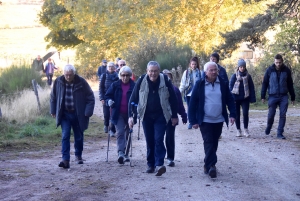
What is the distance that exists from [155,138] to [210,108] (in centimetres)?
108

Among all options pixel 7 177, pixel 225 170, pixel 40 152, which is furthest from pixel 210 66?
pixel 40 152

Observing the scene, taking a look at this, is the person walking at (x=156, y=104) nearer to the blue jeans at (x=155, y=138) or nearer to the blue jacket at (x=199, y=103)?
the blue jeans at (x=155, y=138)

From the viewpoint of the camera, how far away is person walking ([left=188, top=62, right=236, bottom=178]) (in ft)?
28.6

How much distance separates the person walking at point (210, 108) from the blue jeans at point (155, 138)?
554mm

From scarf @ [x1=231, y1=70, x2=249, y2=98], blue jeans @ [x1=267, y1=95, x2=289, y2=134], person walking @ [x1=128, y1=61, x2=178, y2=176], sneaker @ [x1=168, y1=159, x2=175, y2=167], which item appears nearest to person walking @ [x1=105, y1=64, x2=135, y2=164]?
sneaker @ [x1=168, y1=159, x2=175, y2=167]

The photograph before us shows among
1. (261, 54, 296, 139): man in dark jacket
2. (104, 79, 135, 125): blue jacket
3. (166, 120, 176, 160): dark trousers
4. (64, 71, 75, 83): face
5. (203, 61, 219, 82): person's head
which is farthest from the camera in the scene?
(261, 54, 296, 139): man in dark jacket

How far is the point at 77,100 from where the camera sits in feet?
33.1

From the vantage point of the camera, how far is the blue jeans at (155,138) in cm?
895

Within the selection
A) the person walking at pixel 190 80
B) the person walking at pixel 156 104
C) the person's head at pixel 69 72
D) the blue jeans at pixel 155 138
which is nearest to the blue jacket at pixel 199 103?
the person walking at pixel 156 104

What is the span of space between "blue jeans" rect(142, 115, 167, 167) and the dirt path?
0.30 m

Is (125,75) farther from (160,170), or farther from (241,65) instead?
(241,65)

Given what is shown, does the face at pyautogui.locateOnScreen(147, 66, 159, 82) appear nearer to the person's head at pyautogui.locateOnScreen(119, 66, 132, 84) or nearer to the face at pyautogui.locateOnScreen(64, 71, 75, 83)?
the person's head at pyautogui.locateOnScreen(119, 66, 132, 84)

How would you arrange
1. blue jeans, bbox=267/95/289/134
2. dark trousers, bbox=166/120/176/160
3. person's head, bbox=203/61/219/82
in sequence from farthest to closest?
blue jeans, bbox=267/95/289/134, dark trousers, bbox=166/120/176/160, person's head, bbox=203/61/219/82

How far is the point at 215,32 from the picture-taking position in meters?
31.5
